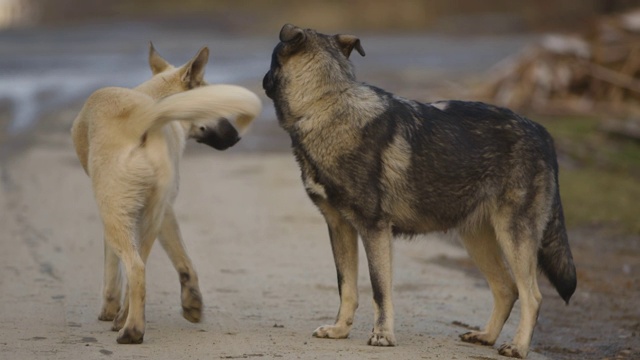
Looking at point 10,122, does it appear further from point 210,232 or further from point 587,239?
point 587,239

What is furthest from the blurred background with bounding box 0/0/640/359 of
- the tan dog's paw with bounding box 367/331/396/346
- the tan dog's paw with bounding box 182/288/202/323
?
the tan dog's paw with bounding box 182/288/202/323

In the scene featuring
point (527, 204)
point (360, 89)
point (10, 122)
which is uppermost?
point (360, 89)

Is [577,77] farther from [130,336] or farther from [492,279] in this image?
[130,336]

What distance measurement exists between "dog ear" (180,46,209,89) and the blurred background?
2689mm

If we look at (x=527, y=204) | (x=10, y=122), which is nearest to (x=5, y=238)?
(x=527, y=204)

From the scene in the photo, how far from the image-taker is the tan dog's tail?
21.3 feet

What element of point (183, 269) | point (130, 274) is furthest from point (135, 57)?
point (130, 274)

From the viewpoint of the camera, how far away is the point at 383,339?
675 centimetres

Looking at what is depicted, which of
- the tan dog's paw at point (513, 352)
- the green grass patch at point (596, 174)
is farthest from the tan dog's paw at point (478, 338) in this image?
the green grass patch at point (596, 174)

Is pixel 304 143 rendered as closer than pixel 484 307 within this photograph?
Yes

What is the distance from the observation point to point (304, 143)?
22.5ft

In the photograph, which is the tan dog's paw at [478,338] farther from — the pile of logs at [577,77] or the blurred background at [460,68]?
the pile of logs at [577,77]

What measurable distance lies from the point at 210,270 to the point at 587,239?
3798 mm

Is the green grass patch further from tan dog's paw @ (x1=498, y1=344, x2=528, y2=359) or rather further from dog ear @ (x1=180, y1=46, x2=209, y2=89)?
dog ear @ (x1=180, y1=46, x2=209, y2=89)
